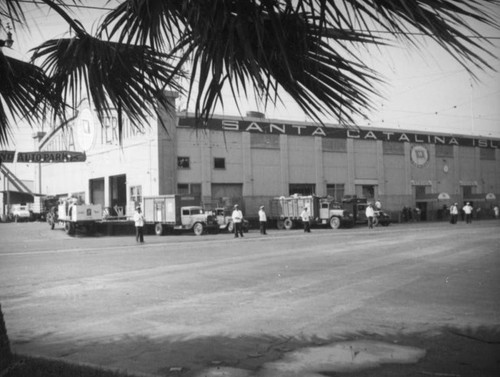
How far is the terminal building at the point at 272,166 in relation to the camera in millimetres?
40406

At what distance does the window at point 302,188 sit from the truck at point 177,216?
13.6 meters

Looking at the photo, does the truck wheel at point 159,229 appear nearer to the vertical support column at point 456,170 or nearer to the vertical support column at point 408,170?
the vertical support column at point 408,170

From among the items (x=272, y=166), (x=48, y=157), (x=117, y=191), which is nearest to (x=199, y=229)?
(x=48, y=157)

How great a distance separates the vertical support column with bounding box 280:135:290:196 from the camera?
4491 centimetres

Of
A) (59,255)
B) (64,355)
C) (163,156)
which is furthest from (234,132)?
(64,355)

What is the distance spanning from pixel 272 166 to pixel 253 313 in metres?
37.8

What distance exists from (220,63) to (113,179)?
46.5 metres

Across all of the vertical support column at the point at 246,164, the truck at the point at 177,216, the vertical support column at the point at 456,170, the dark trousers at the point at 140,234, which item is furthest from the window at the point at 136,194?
the vertical support column at the point at 456,170

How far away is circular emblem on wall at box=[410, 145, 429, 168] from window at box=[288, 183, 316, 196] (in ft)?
45.0

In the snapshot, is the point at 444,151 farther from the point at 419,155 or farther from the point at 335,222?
the point at 335,222

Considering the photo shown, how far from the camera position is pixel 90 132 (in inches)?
1686

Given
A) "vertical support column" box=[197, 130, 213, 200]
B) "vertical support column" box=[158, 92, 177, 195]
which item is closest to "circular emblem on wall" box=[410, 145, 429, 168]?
"vertical support column" box=[197, 130, 213, 200]

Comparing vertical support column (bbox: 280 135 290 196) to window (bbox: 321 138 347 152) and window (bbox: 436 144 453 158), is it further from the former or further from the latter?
window (bbox: 436 144 453 158)

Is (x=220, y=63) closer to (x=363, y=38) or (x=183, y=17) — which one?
(x=183, y=17)
